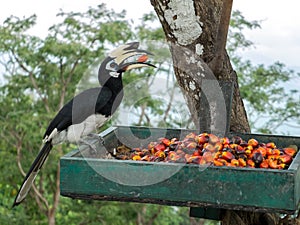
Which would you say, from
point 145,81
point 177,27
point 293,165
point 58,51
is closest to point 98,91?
point 145,81

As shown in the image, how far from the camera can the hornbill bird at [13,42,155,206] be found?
2.17m

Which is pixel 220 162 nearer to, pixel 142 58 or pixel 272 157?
pixel 272 157

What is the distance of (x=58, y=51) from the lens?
4762 mm

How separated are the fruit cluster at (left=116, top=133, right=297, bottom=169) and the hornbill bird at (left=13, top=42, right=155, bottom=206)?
21cm

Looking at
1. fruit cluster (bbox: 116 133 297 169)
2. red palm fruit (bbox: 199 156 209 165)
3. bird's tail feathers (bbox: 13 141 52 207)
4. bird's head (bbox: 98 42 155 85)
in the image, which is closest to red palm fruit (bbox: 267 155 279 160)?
fruit cluster (bbox: 116 133 297 169)

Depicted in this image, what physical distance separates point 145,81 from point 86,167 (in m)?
0.45

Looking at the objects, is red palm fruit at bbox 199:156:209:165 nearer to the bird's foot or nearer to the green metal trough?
the green metal trough

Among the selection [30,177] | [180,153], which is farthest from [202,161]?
[30,177]

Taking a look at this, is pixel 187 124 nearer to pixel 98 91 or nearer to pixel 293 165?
pixel 98 91

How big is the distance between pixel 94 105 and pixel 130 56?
10.4 inches

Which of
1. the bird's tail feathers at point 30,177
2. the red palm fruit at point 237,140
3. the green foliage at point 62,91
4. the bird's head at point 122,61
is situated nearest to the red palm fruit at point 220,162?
the red palm fruit at point 237,140

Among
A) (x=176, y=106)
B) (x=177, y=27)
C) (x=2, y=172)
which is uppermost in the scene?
(x=177, y=27)

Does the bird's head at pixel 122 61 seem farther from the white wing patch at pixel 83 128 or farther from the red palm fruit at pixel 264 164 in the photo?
the red palm fruit at pixel 264 164

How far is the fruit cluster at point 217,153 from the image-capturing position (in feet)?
6.16
